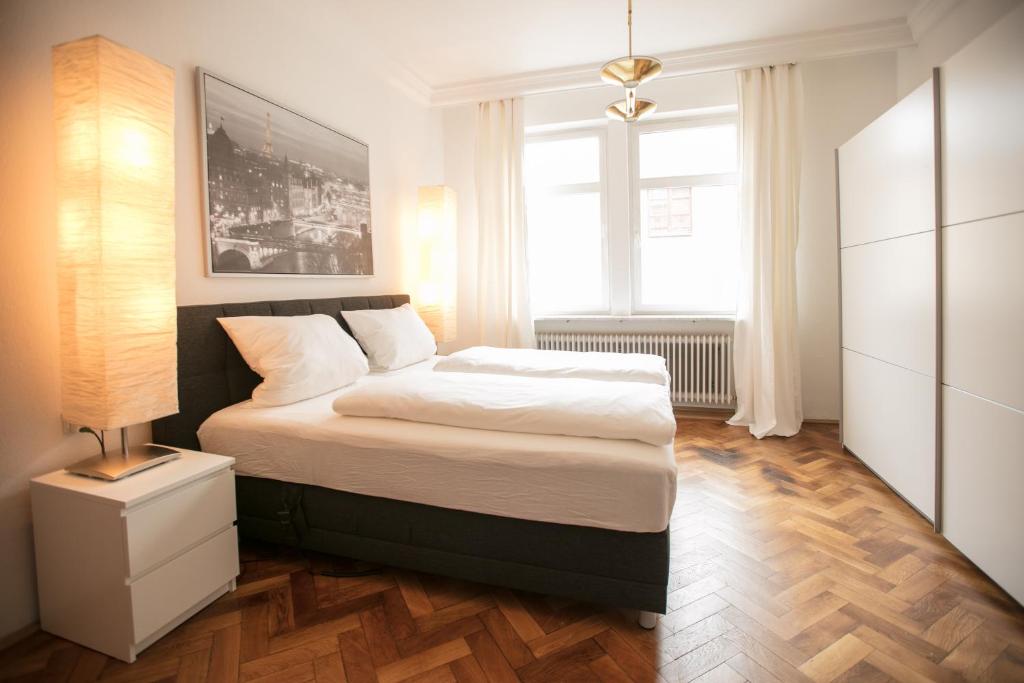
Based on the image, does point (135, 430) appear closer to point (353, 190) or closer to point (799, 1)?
point (353, 190)

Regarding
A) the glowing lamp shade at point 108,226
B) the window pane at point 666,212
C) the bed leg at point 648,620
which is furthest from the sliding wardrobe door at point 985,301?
the glowing lamp shade at point 108,226

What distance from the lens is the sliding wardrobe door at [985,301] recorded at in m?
1.62

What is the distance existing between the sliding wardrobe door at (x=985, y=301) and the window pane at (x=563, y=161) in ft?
8.84

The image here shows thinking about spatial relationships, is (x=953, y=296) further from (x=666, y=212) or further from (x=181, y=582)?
(x=181, y=582)

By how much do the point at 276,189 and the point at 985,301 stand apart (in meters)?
3.04

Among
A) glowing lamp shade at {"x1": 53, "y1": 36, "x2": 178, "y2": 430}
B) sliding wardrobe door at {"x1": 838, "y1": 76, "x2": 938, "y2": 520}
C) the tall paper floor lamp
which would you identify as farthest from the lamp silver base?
sliding wardrobe door at {"x1": 838, "y1": 76, "x2": 938, "y2": 520}

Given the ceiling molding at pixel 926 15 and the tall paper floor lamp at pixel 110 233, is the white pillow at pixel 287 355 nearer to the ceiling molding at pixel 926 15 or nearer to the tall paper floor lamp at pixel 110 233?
the tall paper floor lamp at pixel 110 233

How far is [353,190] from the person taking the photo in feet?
10.9

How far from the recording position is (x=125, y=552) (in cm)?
144

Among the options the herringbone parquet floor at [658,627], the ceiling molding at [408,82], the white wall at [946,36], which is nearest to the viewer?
the herringbone parquet floor at [658,627]

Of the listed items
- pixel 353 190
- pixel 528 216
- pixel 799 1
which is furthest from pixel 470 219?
pixel 799 1

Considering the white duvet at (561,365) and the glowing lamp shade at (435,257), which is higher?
the glowing lamp shade at (435,257)

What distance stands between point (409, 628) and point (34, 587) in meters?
1.20

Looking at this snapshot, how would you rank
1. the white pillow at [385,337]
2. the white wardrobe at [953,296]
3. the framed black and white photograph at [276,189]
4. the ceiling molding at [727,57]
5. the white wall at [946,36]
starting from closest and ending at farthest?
the white wardrobe at [953,296] → the framed black and white photograph at [276,189] → the white wall at [946,36] → the white pillow at [385,337] → the ceiling molding at [727,57]
